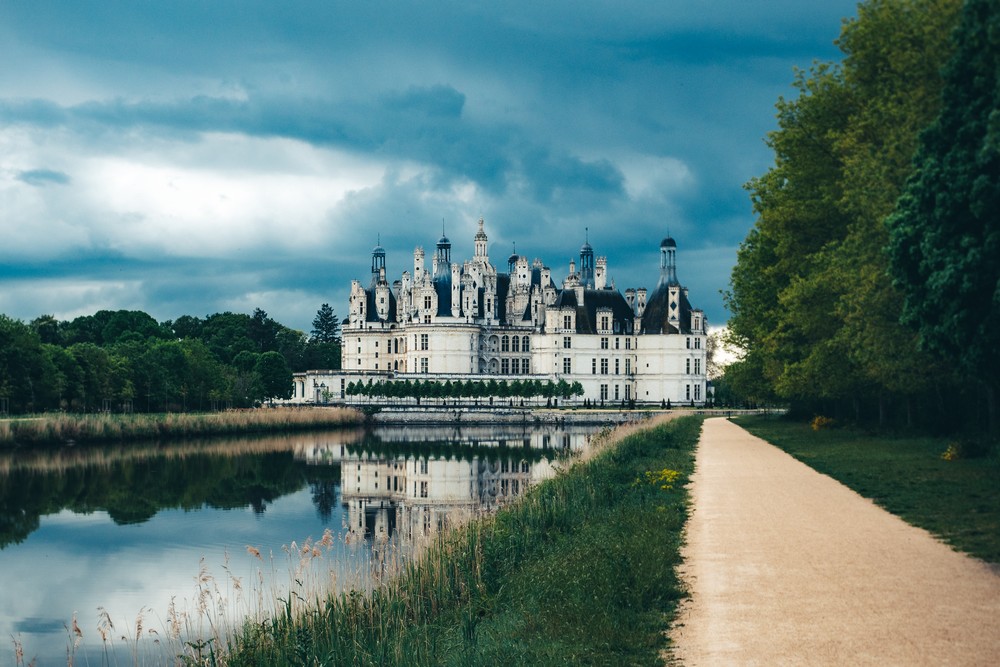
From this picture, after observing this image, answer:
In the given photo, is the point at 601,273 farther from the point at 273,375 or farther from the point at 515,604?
the point at 515,604

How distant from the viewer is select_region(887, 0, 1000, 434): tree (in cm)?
1116

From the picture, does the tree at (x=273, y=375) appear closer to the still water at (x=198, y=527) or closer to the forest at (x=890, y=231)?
the still water at (x=198, y=527)

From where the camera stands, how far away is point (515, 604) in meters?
8.70

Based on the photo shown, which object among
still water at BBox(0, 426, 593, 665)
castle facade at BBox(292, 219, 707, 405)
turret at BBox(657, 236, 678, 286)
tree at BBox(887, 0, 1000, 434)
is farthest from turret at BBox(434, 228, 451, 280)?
tree at BBox(887, 0, 1000, 434)

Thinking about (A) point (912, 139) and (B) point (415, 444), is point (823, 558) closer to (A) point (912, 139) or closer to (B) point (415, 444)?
(A) point (912, 139)

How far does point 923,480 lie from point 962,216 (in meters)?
5.09

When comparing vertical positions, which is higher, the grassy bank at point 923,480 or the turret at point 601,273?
the turret at point 601,273

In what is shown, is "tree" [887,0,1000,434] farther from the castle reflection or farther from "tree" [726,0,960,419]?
the castle reflection

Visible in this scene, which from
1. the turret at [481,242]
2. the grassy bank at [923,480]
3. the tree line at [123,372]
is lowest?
the grassy bank at [923,480]

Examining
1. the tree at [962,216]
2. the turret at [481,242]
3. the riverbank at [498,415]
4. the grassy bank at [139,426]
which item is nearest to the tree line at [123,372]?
the grassy bank at [139,426]

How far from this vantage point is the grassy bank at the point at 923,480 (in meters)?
11.2

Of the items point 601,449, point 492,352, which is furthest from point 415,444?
point 492,352

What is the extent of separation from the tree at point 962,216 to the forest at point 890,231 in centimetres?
2

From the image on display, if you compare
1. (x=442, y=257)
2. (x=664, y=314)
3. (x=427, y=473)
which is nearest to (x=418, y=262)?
(x=442, y=257)
